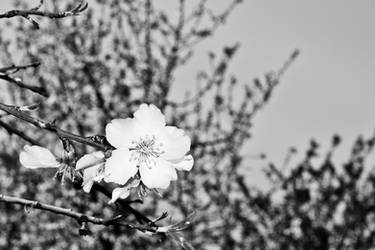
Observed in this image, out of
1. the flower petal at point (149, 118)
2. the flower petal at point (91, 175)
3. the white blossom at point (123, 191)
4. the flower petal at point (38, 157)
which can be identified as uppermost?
the flower petal at point (149, 118)

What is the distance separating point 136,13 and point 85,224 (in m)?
4.75

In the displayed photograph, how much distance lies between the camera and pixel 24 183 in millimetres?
6246

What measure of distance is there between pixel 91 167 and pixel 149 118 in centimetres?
19

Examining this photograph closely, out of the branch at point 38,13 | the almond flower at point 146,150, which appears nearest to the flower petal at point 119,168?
the almond flower at point 146,150

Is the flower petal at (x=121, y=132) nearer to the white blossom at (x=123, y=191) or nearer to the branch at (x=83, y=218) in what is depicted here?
the white blossom at (x=123, y=191)

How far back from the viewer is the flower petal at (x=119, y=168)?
0.97 metres

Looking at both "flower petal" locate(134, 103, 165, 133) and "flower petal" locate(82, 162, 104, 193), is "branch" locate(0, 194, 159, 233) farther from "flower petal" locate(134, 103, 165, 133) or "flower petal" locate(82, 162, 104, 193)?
"flower petal" locate(134, 103, 165, 133)

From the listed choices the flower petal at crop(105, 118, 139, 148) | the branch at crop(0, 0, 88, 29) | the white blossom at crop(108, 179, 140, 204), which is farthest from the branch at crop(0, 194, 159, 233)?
the branch at crop(0, 0, 88, 29)

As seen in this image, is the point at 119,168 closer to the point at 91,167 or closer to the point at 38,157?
the point at 91,167

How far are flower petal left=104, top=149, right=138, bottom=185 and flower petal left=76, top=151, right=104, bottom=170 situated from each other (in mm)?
30

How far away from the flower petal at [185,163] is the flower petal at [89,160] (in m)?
0.18

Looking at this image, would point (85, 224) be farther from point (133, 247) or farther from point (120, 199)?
point (133, 247)

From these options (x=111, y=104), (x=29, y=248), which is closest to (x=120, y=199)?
(x=111, y=104)

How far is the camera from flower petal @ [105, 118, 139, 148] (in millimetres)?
1001
